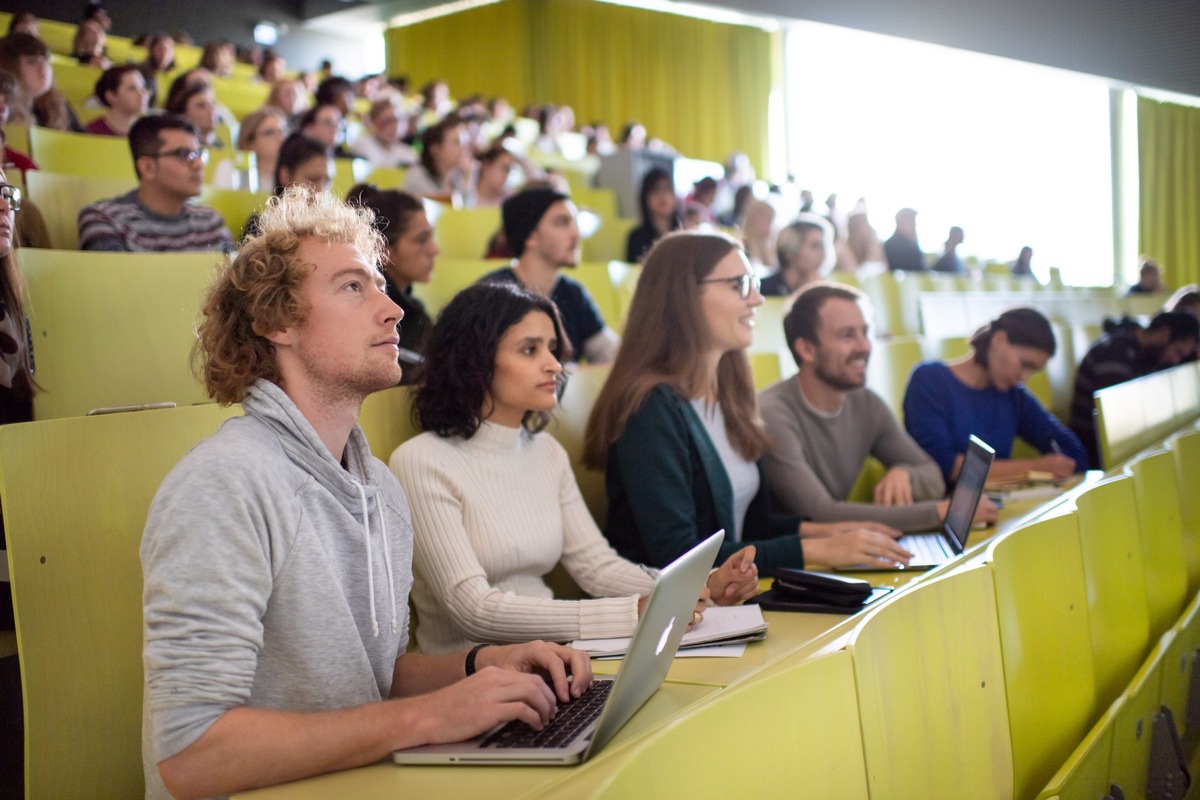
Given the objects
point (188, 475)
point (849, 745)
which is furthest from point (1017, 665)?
point (188, 475)

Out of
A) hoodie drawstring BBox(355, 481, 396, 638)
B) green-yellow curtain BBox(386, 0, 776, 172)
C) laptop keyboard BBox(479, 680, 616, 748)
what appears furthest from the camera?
green-yellow curtain BBox(386, 0, 776, 172)

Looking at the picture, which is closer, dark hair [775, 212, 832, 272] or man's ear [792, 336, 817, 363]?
man's ear [792, 336, 817, 363]

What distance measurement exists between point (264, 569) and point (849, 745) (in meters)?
0.60

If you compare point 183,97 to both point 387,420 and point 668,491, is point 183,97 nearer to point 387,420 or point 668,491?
point 387,420

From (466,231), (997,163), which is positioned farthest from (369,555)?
(997,163)

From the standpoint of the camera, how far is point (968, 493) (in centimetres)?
212

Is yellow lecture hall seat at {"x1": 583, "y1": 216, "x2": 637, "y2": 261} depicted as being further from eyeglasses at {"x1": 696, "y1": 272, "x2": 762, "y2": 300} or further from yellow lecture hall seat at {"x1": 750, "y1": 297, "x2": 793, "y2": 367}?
eyeglasses at {"x1": 696, "y1": 272, "x2": 762, "y2": 300}

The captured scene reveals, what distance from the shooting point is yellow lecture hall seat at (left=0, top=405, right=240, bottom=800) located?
1.34 m

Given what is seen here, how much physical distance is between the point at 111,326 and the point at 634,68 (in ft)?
33.6

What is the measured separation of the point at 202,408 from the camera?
1606 millimetres

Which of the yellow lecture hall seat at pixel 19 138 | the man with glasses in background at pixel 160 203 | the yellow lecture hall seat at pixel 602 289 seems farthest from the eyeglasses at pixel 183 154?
the yellow lecture hall seat at pixel 602 289

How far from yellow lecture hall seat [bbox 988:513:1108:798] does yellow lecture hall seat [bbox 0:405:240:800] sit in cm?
116

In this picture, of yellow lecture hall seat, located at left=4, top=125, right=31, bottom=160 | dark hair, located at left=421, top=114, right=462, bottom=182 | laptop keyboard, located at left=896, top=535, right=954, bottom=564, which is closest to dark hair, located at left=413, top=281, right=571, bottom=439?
laptop keyboard, located at left=896, top=535, right=954, bottom=564

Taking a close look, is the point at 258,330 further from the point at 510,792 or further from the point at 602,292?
the point at 602,292
